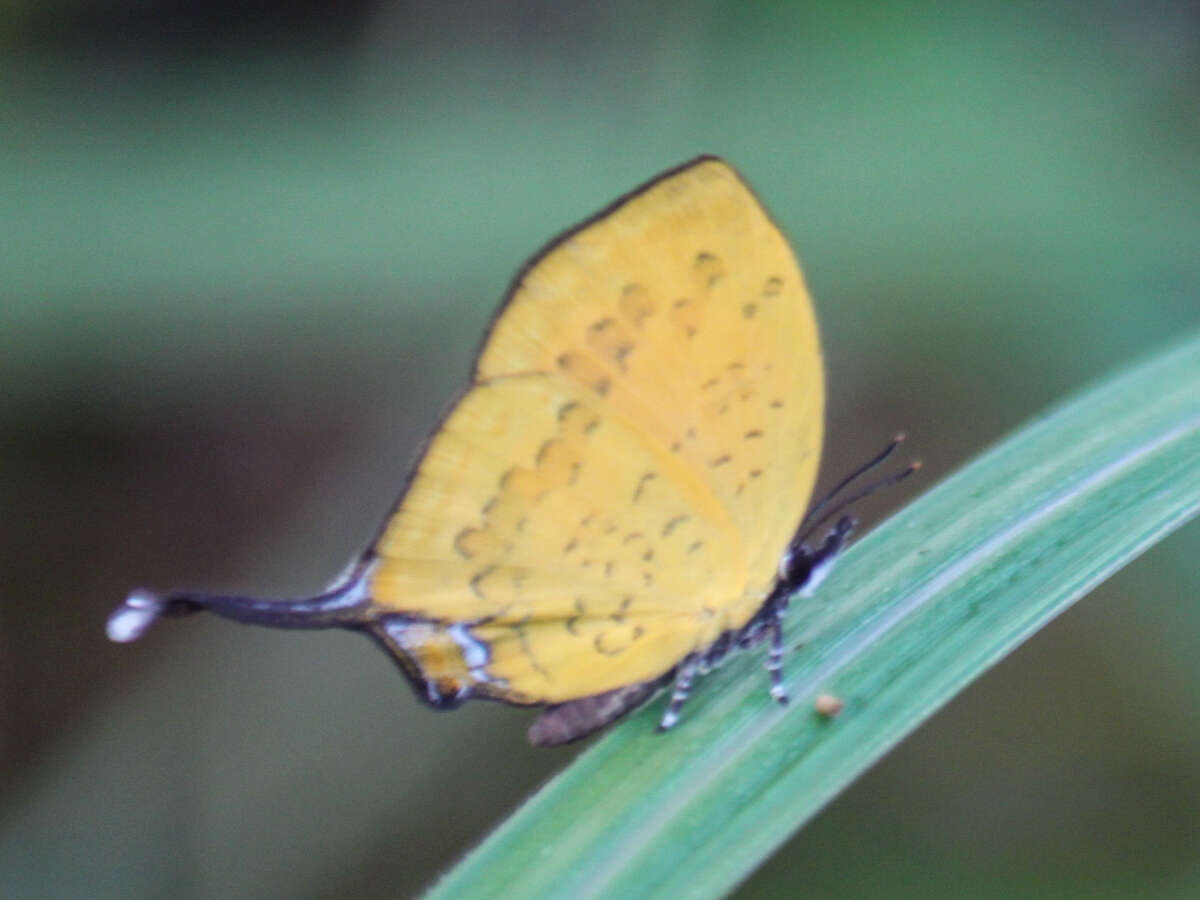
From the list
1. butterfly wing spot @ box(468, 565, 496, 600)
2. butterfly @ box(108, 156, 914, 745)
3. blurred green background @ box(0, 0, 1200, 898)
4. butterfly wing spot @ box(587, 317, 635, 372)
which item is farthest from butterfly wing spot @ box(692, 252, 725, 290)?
blurred green background @ box(0, 0, 1200, 898)

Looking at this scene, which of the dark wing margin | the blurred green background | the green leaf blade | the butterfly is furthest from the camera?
the blurred green background

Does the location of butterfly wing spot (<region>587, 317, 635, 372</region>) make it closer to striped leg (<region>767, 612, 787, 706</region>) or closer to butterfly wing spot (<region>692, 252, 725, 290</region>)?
butterfly wing spot (<region>692, 252, 725, 290</region>)

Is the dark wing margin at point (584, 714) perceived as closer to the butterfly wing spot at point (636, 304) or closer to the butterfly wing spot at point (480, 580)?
the butterfly wing spot at point (480, 580)

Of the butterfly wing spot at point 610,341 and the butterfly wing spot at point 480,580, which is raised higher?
the butterfly wing spot at point 610,341

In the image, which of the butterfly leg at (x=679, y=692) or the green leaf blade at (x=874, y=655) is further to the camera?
the butterfly leg at (x=679, y=692)

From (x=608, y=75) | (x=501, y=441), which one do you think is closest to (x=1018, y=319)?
(x=608, y=75)

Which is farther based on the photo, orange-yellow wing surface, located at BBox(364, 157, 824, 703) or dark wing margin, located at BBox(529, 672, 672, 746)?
dark wing margin, located at BBox(529, 672, 672, 746)

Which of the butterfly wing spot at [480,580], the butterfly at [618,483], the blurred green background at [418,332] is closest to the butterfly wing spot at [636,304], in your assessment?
the butterfly at [618,483]
